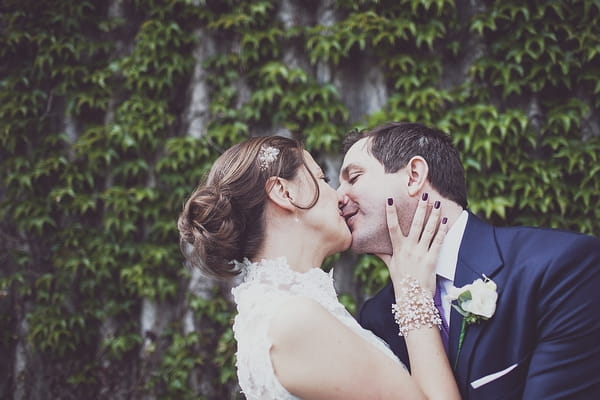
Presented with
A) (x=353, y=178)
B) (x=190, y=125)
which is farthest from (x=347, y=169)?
(x=190, y=125)

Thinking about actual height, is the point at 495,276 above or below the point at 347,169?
below

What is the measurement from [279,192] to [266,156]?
0.17m

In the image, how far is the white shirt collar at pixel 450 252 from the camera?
7.70 ft

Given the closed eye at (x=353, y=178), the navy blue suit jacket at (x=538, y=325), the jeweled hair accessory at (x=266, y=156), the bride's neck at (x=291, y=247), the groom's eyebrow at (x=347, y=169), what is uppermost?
the jeweled hair accessory at (x=266, y=156)

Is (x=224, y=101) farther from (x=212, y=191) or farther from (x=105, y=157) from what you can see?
(x=212, y=191)

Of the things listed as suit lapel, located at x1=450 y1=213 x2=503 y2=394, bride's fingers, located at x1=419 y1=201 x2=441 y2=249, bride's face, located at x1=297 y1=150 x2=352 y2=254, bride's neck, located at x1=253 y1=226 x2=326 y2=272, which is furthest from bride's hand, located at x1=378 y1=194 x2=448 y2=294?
bride's neck, located at x1=253 y1=226 x2=326 y2=272

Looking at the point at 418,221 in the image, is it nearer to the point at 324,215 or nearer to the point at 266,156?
the point at 324,215

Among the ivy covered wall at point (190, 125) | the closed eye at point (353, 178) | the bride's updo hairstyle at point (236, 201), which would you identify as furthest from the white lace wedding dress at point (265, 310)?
the ivy covered wall at point (190, 125)

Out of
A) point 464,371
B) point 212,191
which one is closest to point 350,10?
point 212,191

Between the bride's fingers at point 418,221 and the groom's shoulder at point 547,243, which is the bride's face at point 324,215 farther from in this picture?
the groom's shoulder at point 547,243

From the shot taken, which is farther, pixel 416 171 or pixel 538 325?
pixel 416 171

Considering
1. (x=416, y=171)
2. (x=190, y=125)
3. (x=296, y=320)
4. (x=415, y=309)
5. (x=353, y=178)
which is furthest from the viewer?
(x=190, y=125)

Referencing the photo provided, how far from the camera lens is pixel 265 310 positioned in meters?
2.07

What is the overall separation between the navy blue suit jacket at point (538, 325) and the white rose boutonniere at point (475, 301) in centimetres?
3
